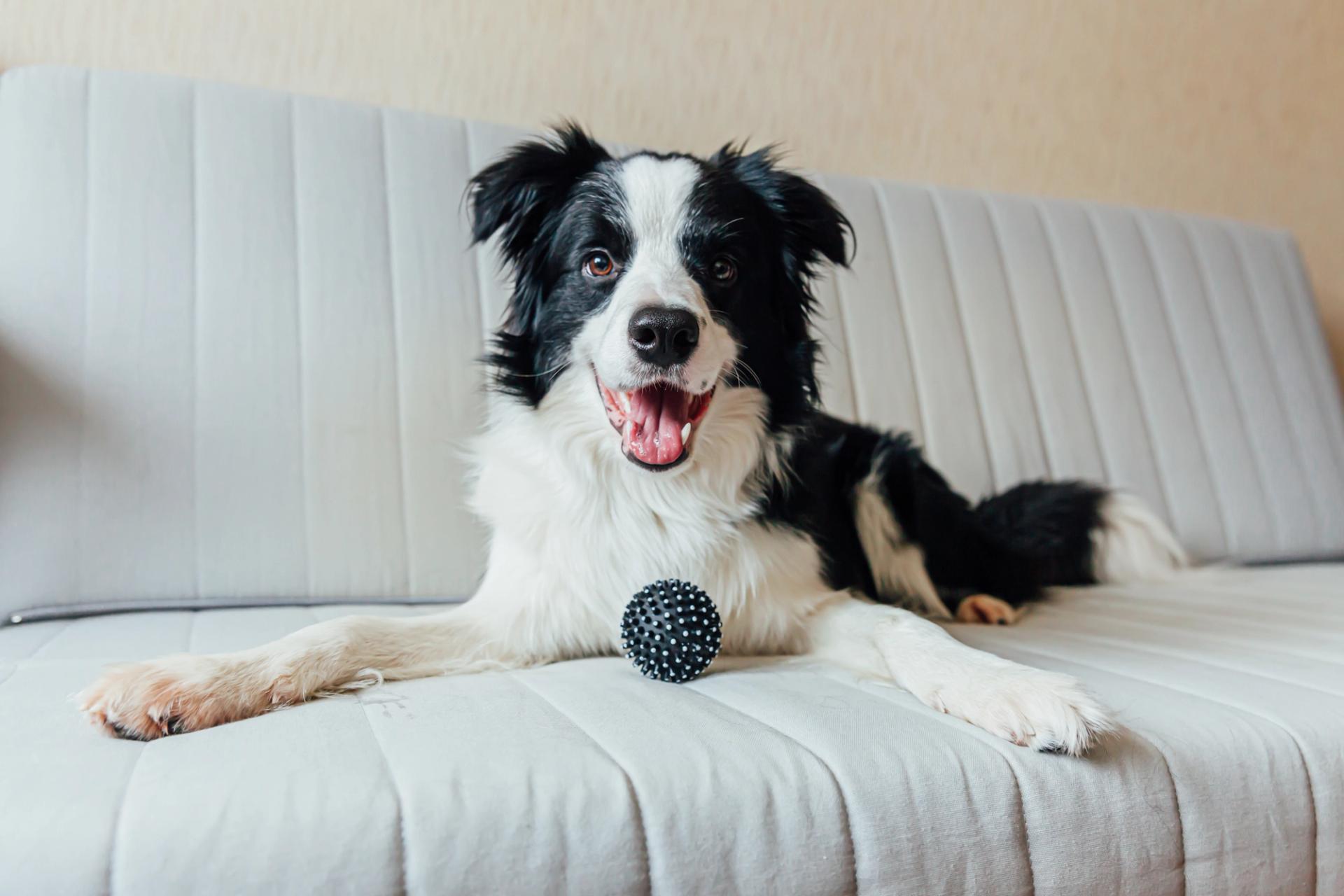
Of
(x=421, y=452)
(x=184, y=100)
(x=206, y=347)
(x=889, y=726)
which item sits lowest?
(x=889, y=726)

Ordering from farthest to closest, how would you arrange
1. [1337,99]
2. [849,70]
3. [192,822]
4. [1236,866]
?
[1337,99]
[849,70]
[1236,866]
[192,822]

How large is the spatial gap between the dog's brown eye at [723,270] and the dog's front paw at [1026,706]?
71cm

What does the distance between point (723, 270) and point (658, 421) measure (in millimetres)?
302

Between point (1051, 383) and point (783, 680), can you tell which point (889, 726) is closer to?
point (783, 680)

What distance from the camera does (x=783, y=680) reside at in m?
1.23

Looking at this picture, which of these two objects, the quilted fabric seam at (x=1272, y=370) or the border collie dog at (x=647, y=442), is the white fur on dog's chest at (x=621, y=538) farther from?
the quilted fabric seam at (x=1272, y=370)

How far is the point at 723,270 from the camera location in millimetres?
1472

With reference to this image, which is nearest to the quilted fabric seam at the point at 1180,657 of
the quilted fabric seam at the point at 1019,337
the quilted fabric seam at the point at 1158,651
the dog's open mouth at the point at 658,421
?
the quilted fabric seam at the point at 1158,651

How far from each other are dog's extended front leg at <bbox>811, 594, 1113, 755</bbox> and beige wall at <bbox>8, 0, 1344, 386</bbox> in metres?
1.73

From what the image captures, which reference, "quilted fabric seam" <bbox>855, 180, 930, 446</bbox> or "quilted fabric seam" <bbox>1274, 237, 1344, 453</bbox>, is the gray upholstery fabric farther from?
"quilted fabric seam" <bbox>1274, 237, 1344, 453</bbox>

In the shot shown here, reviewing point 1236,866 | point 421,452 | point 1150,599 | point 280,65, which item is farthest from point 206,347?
point 1150,599

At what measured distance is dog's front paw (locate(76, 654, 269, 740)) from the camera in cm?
92

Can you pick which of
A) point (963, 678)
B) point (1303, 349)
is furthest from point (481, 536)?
point (1303, 349)

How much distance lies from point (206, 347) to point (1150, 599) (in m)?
2.03
